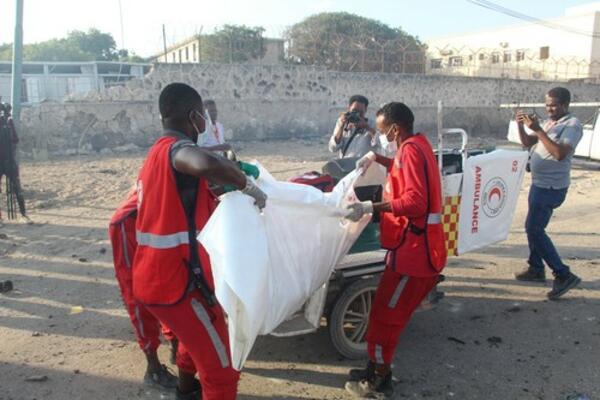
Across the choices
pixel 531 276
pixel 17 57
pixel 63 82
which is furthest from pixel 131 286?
pixel 63 82

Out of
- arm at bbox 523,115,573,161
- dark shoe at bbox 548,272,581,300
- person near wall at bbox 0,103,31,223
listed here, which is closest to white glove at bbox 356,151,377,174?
arm at bbox 523,115,573,161

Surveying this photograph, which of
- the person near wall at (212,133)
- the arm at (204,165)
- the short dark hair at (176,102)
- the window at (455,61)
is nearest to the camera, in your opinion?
the arm at (204,165)

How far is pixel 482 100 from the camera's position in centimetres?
2194

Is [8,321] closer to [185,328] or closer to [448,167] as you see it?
[185,328]

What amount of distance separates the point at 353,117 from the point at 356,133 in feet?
0.71

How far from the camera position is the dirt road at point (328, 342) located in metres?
3.19

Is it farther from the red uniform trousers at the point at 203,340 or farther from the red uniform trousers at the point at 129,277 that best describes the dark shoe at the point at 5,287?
the red uniform trousers at the point at 203,340

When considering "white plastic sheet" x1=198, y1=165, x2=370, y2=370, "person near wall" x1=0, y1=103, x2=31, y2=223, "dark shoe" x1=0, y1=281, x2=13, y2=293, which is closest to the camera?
"white plastic sheet" x1=198, y1=165, x2=370, y2=370

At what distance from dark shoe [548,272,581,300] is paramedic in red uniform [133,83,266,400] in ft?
11.3

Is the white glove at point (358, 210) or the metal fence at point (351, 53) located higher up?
the metal fence at point (351, 53)

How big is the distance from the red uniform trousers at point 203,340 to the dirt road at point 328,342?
3.02 feet

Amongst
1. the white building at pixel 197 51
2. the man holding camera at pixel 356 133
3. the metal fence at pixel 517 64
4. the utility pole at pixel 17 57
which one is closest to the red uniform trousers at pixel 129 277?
the man holding camera at pixel 356 133

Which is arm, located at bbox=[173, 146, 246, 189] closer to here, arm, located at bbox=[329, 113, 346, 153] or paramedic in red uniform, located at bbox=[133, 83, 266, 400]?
paramedic in red uniform, located at bbox=[133, 83, 266, 400]

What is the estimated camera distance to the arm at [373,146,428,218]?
2734 mm
